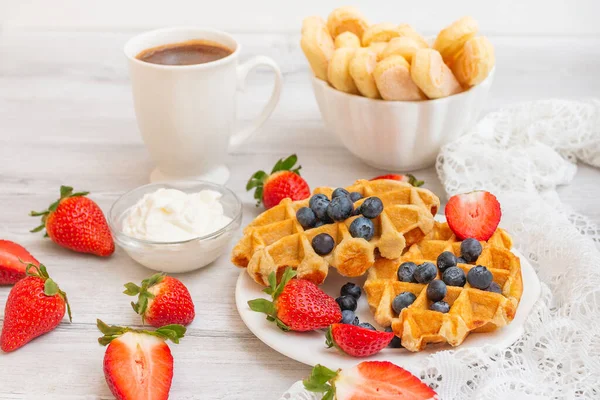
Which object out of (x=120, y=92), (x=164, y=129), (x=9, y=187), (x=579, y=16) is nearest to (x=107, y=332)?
(x=164, y=129)

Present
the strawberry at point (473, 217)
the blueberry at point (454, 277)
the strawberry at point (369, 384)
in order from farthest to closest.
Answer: the strawberry at point (473, 217) < the blueberry at point (454, 277) < the strawberry at point (369, 384)

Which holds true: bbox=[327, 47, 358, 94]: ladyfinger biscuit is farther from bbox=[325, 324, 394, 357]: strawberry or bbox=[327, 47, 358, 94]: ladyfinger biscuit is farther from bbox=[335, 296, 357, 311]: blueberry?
bbox=[325, 324, 394, 357]: strawberry

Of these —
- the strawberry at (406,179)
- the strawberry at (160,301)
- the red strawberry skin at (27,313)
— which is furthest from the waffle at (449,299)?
the red strawberry skin at (27,313)

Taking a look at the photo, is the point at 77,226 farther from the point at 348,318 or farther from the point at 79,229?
the point at 348,318

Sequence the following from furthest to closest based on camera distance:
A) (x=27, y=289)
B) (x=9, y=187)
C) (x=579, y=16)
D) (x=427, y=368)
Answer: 1. (x=579, y=16)
2. (x=9, y=187)
3. (x=27, y=289)
4. (x=427, y=368)

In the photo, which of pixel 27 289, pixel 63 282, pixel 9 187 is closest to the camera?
pixel 27 289

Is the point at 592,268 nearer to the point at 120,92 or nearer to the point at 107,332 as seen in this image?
the point at 107,332

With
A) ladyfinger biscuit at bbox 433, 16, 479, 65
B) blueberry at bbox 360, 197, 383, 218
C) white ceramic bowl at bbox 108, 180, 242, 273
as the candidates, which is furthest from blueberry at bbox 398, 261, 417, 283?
ladyfinger biscuit at bbox 433, 16, 479, 65

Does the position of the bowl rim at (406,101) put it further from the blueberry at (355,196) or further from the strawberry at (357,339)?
the strawberry at (357,339)
